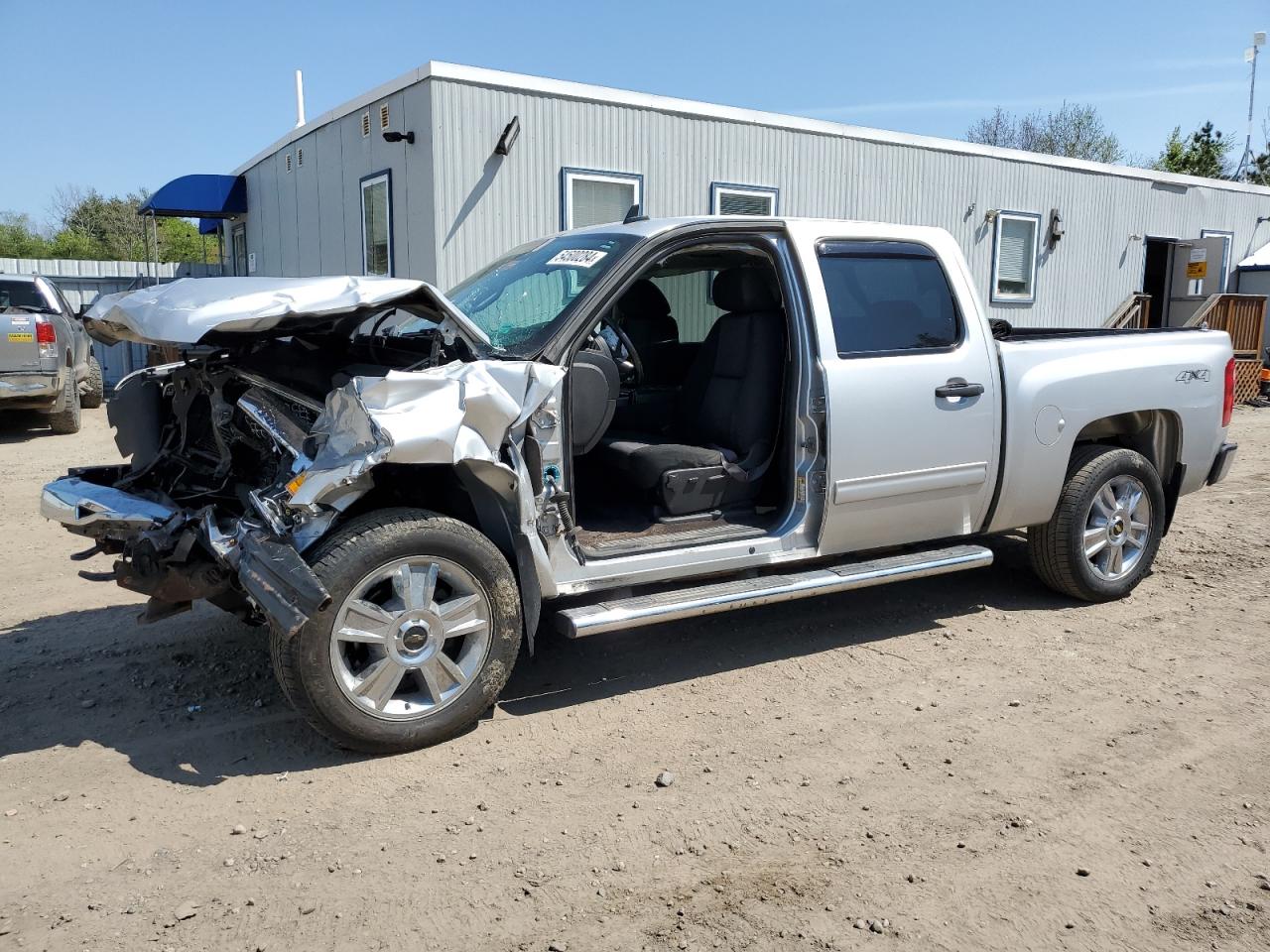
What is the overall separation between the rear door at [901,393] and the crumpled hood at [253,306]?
1.67 metres

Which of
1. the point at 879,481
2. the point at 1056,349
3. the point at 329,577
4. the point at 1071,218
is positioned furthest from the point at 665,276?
the point at 1071,218

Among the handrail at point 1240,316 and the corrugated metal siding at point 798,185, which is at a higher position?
the corrugated metal siding at point 798,185

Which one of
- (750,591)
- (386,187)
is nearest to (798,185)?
(386,187)

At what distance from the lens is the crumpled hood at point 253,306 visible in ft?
11.4

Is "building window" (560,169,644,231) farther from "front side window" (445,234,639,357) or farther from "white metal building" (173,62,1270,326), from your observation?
"front side window" (445,234,639,357)

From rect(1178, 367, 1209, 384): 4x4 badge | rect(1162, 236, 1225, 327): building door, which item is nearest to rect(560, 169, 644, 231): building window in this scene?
rect(1178, 367, 1209, 384): 4x4 badge

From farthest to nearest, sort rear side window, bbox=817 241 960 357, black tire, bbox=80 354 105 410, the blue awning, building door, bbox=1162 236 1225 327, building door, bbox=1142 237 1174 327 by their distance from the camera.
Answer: building door, bbox=1142 237 1174 327
building door, bbox=1162 236 1225 327
the blue awning
black tire, bbox=80 354 105 410
rear side window, bbox=817 241 960 357

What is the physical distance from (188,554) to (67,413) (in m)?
9.72

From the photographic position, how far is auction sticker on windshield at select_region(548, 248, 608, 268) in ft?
14.5

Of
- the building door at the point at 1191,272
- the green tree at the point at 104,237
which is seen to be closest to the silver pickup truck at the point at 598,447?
the building door at the point at 1191,272

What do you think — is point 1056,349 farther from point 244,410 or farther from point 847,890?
point 244,410

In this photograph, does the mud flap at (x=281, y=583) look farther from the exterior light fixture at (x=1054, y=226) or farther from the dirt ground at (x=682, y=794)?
the exterior light fixture at (x=1054, y=226)

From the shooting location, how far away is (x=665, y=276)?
5.59m

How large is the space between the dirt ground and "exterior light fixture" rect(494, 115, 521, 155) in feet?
22.9
